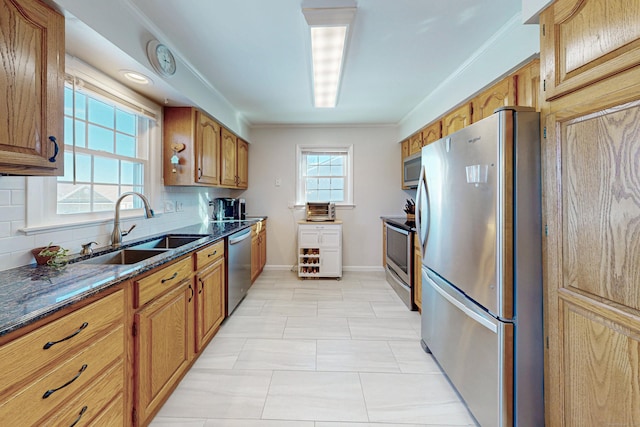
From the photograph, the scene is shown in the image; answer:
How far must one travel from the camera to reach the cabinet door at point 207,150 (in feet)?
9.00

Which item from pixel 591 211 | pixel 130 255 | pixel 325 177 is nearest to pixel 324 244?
pixel 325 177

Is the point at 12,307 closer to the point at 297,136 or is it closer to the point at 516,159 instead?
the point at 516,159

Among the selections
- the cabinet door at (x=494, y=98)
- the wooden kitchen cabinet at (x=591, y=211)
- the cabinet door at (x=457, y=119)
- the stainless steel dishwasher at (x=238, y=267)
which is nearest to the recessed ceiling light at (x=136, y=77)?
the stainless steel dishwasher at (x=238, y=267)

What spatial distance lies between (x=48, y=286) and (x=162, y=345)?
2.21 ft

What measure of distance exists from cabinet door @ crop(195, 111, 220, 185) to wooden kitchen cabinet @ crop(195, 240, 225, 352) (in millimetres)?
810

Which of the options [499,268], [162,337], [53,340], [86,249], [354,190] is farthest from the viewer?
[354,190]

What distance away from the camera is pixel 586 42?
3.42ft

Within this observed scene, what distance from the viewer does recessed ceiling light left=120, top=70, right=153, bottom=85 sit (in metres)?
1.91

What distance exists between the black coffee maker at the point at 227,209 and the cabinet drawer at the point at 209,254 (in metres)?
1.42

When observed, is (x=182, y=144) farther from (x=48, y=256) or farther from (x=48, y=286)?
(x=48, y=286)

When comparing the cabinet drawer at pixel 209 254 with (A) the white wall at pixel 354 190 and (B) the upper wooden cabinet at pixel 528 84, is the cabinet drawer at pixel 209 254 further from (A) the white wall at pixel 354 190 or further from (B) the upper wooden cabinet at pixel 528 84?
(B) the upper wooden cabinet at pixel 528 84

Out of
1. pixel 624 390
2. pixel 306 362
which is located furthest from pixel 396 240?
pixel 624 390

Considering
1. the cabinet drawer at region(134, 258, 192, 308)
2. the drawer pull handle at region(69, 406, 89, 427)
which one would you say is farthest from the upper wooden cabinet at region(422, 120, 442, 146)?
the drawer pull handle at region(69, 406, 89, 427)

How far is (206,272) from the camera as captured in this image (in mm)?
2178
